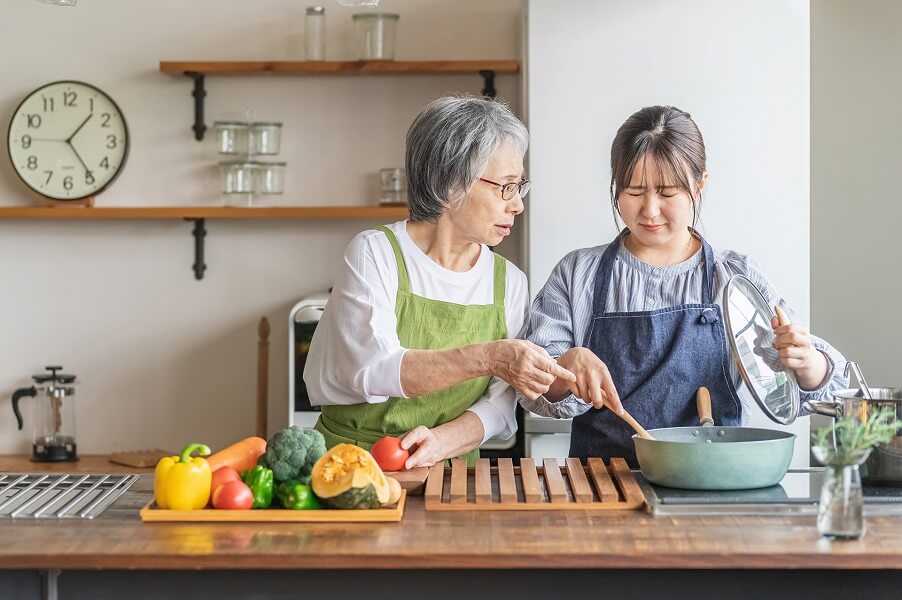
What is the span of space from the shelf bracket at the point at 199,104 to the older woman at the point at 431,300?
182 cm

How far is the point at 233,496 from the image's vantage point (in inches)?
61.8

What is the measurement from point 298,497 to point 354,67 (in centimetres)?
231

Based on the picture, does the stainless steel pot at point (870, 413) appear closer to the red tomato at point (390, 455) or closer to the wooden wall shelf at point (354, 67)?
the red tomato at point (390, 455)

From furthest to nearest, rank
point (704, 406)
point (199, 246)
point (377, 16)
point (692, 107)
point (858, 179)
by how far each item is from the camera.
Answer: point (199, 246) < point (377, 16) < point (858, 179) < point (692, 107) < point (704, 406)

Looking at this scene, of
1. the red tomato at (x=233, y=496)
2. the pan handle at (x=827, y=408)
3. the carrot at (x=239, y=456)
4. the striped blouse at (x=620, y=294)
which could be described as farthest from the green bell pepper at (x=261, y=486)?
the pan handle at (x=827, y=408)

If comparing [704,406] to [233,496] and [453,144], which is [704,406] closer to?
[453,144]

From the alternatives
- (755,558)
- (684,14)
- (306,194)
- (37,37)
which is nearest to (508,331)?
(755,558)

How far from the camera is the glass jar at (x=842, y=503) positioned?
1417mm

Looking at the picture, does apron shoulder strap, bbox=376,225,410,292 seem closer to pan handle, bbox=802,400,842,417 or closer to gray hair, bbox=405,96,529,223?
gray hair, bbox=405,96,529,223

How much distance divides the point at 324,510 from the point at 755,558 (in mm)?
602

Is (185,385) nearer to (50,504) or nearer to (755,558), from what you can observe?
(50,504)

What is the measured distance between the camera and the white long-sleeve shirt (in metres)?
1.99

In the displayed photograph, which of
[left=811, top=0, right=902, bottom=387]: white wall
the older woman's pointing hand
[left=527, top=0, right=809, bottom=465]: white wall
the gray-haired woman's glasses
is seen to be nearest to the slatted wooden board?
the older woman's pointing hand

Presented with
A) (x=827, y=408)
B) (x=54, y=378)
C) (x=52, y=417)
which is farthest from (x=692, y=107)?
(x=52, y=417)
